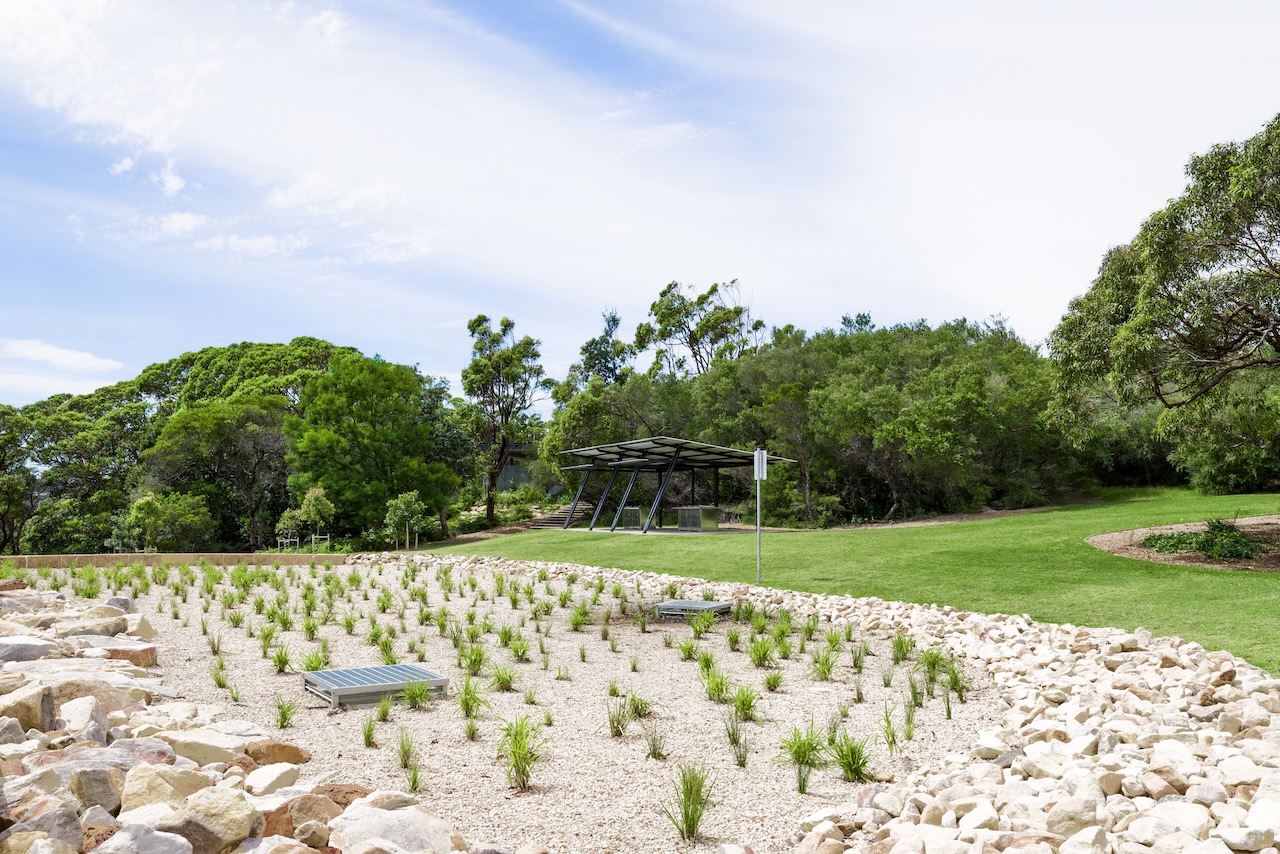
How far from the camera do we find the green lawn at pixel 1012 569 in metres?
8.00

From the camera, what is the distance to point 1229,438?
47.1 ft

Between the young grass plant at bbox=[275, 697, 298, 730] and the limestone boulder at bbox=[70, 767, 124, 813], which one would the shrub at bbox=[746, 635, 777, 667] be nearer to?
the young grass plant at bbox=[275, 697, 298, 730]

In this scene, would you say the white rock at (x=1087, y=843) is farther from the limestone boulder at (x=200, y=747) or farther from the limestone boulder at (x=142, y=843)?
the limestone boulder at (x=200, y=747)

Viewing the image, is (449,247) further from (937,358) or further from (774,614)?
(937,358)

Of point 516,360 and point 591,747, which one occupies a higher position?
point 516,360

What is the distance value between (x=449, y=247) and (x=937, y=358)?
22.5 meters

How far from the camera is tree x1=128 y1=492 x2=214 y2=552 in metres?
22.6

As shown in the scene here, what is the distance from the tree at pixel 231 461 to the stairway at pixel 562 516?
958cm

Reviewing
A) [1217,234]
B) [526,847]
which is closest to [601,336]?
[1217,234]

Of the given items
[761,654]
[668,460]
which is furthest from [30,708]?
[668,460]

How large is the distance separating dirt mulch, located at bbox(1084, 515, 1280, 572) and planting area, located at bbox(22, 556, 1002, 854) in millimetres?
6150

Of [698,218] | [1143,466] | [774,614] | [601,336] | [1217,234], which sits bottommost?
[774,614]

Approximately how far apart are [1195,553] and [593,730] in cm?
1138

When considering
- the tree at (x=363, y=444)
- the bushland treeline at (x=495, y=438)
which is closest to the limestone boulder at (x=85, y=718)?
the bushland treeline at (x=495, y=438)
